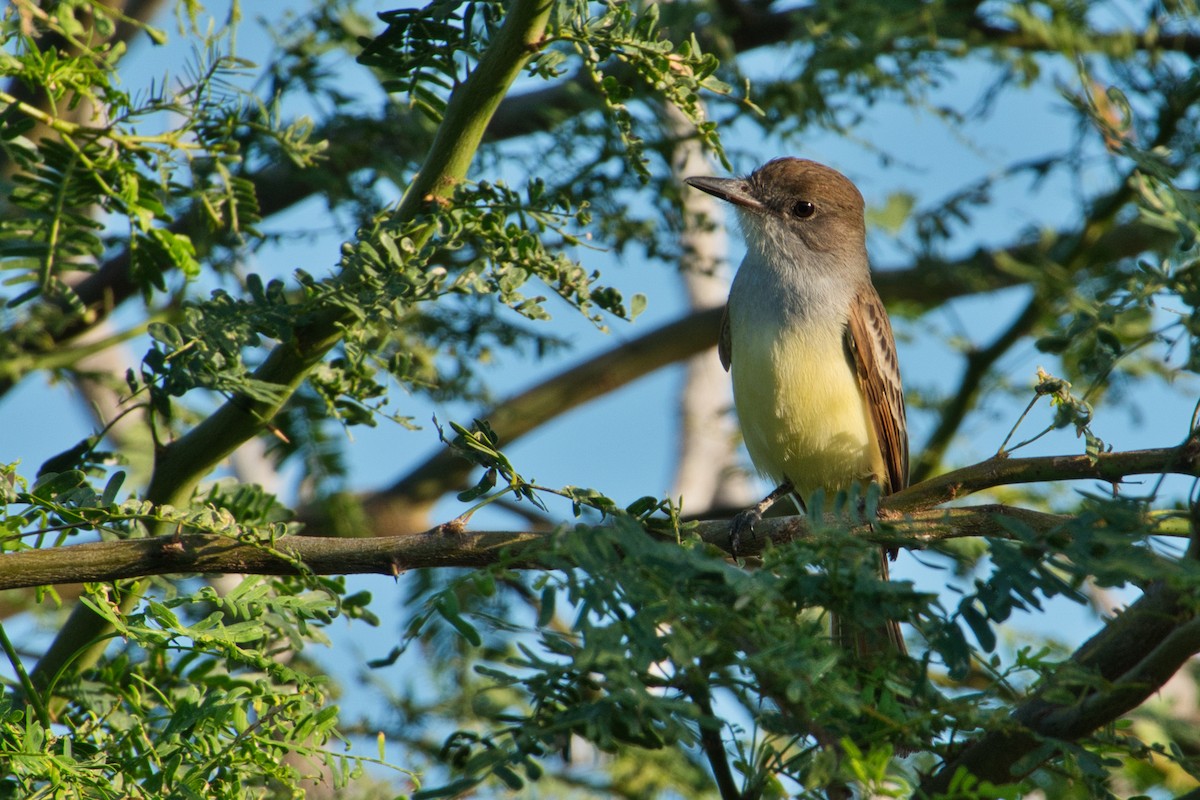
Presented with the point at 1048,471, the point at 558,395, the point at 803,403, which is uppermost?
the point at 558,395

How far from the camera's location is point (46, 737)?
2844mm

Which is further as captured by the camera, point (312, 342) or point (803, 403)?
point (803, 403)

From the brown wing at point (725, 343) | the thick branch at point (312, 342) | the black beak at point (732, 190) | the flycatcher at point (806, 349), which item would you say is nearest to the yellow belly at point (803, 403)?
the flycatcher at point (806, 349)

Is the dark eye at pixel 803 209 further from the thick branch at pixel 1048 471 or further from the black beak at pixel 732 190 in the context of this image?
the thick branch at pixel 1048 471

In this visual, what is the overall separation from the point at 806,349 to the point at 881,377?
49 cm

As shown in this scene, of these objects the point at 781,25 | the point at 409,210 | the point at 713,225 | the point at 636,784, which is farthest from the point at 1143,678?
the point at 781,25

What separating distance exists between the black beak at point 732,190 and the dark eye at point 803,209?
0.64 feet

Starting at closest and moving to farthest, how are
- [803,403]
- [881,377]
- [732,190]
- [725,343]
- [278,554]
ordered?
[278,554], [803,403], [881,377], [732,190], [725,343]

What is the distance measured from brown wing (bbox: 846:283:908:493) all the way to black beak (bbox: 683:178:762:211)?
78 cm

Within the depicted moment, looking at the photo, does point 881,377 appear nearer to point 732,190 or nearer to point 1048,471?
point 732,190

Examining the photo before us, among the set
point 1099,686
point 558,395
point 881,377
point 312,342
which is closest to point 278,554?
point 312,342

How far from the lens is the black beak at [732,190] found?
233 inches

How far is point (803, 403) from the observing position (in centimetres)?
544

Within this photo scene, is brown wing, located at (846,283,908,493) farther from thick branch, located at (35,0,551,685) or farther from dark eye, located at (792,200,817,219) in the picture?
thick branch, located at (35,0,551,685)
